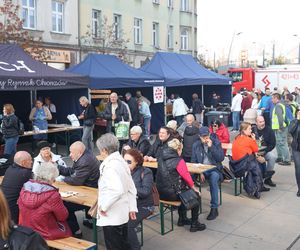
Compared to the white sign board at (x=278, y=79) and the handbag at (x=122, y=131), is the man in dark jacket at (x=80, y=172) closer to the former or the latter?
the handbag at (x=122, y=131)

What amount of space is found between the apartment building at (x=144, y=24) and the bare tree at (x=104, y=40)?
0.19ft

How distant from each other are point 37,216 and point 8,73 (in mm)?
6482

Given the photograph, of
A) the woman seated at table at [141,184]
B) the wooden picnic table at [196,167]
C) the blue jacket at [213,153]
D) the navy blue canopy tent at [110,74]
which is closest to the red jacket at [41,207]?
the woman seated at table at [141,184]

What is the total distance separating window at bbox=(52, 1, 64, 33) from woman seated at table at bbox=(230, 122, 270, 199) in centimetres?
1679

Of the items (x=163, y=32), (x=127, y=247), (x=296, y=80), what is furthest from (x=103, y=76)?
(x=163, y=32)

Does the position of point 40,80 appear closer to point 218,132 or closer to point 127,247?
point 218,132

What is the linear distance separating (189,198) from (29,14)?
17508mm

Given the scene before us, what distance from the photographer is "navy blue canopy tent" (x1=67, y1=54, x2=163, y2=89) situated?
40.4ft

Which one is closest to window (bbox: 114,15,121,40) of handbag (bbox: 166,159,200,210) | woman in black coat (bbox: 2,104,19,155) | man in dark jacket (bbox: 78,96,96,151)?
man in dark jacket (bbox: 78,96,96,151)

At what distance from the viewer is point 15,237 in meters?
2.43

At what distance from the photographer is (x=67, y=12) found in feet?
73.0

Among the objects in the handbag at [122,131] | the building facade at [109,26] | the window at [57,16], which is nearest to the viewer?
the handbag at [122,131]

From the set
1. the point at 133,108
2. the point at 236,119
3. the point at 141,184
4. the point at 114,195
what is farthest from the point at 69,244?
the point at 236,119

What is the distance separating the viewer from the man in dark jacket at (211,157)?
250 inches
